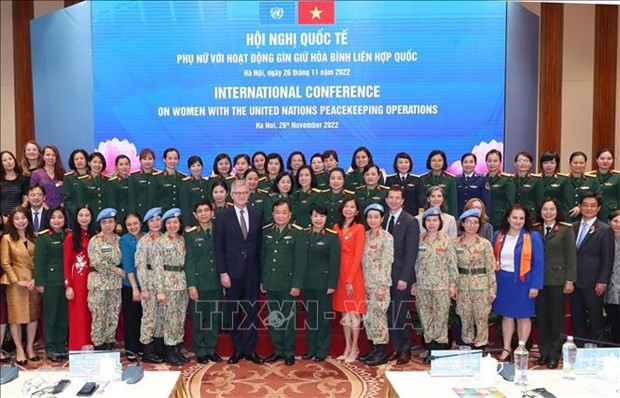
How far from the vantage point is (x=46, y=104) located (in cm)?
774

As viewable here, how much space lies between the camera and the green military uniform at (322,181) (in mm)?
6138

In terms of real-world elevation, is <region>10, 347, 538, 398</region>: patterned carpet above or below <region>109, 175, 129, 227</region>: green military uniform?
below

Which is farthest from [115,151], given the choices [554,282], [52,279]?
[554,282]

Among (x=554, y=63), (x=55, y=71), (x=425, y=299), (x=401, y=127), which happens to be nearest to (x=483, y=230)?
(x=425, y=299)

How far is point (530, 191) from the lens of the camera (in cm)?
621

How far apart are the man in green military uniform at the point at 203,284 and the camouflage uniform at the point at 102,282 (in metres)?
0.58

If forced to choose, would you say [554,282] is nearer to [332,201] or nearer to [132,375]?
[332,201]

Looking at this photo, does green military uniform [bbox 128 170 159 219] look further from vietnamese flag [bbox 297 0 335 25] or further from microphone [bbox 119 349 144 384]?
microphone [bbox 119 349 144 384]

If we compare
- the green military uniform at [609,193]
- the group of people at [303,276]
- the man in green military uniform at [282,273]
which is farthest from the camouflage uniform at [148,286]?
the green military uniform at [609,193]

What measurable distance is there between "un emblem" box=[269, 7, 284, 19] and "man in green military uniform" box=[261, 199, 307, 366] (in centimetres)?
307

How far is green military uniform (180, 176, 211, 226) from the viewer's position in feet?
20.7

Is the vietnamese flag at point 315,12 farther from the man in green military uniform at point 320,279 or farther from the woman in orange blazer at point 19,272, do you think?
the woman in orange blazer at point 19,272

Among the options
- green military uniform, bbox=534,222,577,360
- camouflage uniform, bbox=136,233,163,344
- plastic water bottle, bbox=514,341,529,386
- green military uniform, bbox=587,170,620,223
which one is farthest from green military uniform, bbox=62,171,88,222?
green military uniform, bbox=587,170,620,223

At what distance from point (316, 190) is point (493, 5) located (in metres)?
3.30
